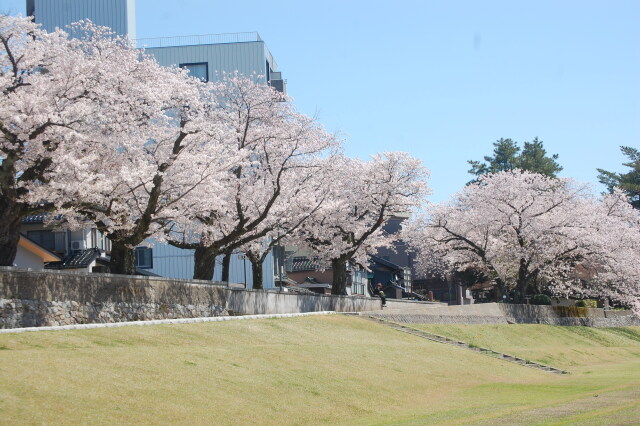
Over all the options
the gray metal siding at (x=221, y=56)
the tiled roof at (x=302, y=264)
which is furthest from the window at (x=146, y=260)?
the tiled roof at (x=302, y=264)

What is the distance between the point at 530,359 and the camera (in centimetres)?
3834

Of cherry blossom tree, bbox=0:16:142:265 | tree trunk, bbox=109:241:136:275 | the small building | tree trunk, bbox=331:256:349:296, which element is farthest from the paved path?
the small building

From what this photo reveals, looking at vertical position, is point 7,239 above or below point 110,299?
above

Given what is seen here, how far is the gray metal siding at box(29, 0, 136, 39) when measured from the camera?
60.0m

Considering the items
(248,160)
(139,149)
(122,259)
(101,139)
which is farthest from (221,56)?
(101,139)

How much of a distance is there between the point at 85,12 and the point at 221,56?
36.0 feet

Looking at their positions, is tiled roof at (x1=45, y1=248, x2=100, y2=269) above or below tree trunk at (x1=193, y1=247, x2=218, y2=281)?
above

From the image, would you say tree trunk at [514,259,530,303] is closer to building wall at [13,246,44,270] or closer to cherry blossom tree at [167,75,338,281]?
cherry blossom tree at [167,75,338,281]

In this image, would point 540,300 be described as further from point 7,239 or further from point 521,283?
point 7,239

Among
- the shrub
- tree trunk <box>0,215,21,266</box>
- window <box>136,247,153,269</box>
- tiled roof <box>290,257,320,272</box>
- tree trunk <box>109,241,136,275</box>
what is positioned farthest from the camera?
tiled roof <box>290,257,320,272</box>

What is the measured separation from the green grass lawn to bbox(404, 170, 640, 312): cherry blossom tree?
22.4 metres

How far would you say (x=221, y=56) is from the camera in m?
64.5

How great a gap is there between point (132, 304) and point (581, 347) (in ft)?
104

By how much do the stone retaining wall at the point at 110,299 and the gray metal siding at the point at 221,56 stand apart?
1146 inches
